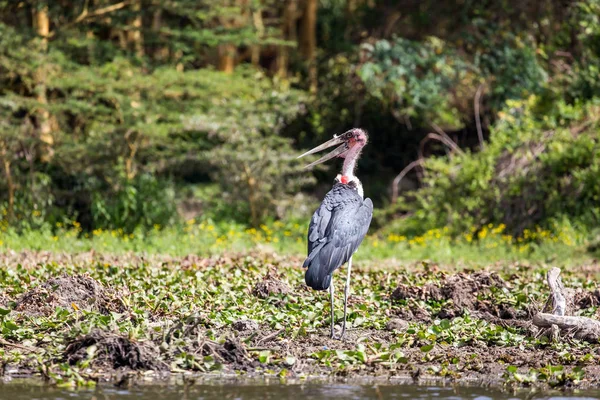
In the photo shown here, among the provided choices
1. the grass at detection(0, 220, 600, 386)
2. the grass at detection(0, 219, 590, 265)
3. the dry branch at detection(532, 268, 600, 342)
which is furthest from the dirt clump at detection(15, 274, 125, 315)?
the grass at detection(0, 219, 590, 265)

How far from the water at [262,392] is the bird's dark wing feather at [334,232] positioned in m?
1.37

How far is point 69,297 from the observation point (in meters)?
8.96

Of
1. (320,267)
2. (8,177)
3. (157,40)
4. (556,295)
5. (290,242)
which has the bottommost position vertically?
(290,242)

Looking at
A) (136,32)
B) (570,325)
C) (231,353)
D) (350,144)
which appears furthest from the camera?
(136,32)

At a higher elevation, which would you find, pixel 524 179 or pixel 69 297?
pixel 524 179

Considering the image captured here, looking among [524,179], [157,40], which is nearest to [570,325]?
[524,179]

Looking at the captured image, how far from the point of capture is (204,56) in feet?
82.3

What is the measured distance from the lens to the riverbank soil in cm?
719

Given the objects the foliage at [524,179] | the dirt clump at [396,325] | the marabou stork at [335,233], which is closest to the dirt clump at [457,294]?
the dirt clump at [396,325]

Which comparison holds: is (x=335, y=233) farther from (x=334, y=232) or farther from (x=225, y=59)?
(x=225, y=59)

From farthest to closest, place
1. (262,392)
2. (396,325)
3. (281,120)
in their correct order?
(281,120), (396,325), (262,392)

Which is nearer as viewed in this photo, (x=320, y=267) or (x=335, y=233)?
(x=320, y=267)

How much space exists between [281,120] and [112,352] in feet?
40.6

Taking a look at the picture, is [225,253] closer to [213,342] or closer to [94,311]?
[94,311]
